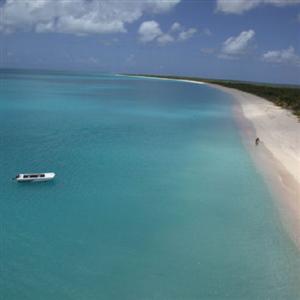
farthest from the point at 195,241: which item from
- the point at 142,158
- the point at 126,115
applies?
the point at 126,115

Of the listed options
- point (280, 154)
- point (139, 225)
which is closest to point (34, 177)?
point (139, 225)

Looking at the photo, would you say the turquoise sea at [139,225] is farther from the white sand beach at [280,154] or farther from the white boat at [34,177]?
the white sand beach at [280,154]

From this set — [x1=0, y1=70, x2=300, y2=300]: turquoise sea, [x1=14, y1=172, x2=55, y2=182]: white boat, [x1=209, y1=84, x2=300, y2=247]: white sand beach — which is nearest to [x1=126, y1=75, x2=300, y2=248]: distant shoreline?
[x1=209, y1=84, x2=300, y2=247]: white sand beach

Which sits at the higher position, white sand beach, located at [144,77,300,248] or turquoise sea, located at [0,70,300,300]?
white sand beach, located at [144,77,300,248]

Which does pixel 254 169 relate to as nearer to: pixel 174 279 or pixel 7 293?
pixel 174 279

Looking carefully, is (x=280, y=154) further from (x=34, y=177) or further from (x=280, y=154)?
(x=34, y=177)

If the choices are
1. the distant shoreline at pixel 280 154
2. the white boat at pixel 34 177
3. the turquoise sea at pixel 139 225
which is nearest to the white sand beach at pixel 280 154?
the distant shoreline at pixel 280 154

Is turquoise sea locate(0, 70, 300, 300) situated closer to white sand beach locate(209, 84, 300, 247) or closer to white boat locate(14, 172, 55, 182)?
white boat locate(14, 172, 55, 182)
